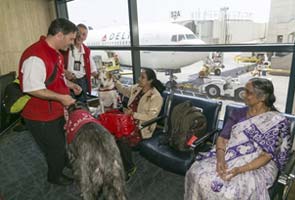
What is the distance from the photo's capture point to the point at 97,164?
146 centimetres

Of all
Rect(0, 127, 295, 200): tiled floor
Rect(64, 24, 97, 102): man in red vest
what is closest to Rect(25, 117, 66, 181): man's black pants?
Rect(0, 127, 295, 200): tiled floor

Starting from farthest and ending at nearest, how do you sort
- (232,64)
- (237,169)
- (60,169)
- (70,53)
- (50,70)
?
(70,53)
(232,64)
(60,169)
(50,70)
(237,169)

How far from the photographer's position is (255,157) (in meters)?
1.62

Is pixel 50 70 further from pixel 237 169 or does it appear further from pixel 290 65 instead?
pixel 290 65

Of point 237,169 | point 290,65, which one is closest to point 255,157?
point 237,169

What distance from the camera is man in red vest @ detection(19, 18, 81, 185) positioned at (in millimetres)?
1656

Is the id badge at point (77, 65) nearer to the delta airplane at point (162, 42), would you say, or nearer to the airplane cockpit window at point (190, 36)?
the delta airplane at point (162, 42)

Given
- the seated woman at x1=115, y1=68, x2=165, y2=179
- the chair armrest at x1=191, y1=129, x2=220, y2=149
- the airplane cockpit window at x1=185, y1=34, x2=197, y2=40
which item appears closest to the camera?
the chair armrest at x1=191, y1=129, x2=220, y2=149

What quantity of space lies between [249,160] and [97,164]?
3.51 ft

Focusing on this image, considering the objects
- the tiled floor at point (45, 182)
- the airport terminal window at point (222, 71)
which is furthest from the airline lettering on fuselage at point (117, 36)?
the tiled floor at point (45, 182)

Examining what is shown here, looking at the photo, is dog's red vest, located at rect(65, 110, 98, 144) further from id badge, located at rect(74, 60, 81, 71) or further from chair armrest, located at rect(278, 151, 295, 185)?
id badge, located at rect(74, 60, 81, 71)

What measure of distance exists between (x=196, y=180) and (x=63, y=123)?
4.06ft

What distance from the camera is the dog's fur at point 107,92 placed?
2988mm

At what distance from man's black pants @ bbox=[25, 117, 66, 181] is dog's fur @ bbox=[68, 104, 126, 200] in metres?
0.46
